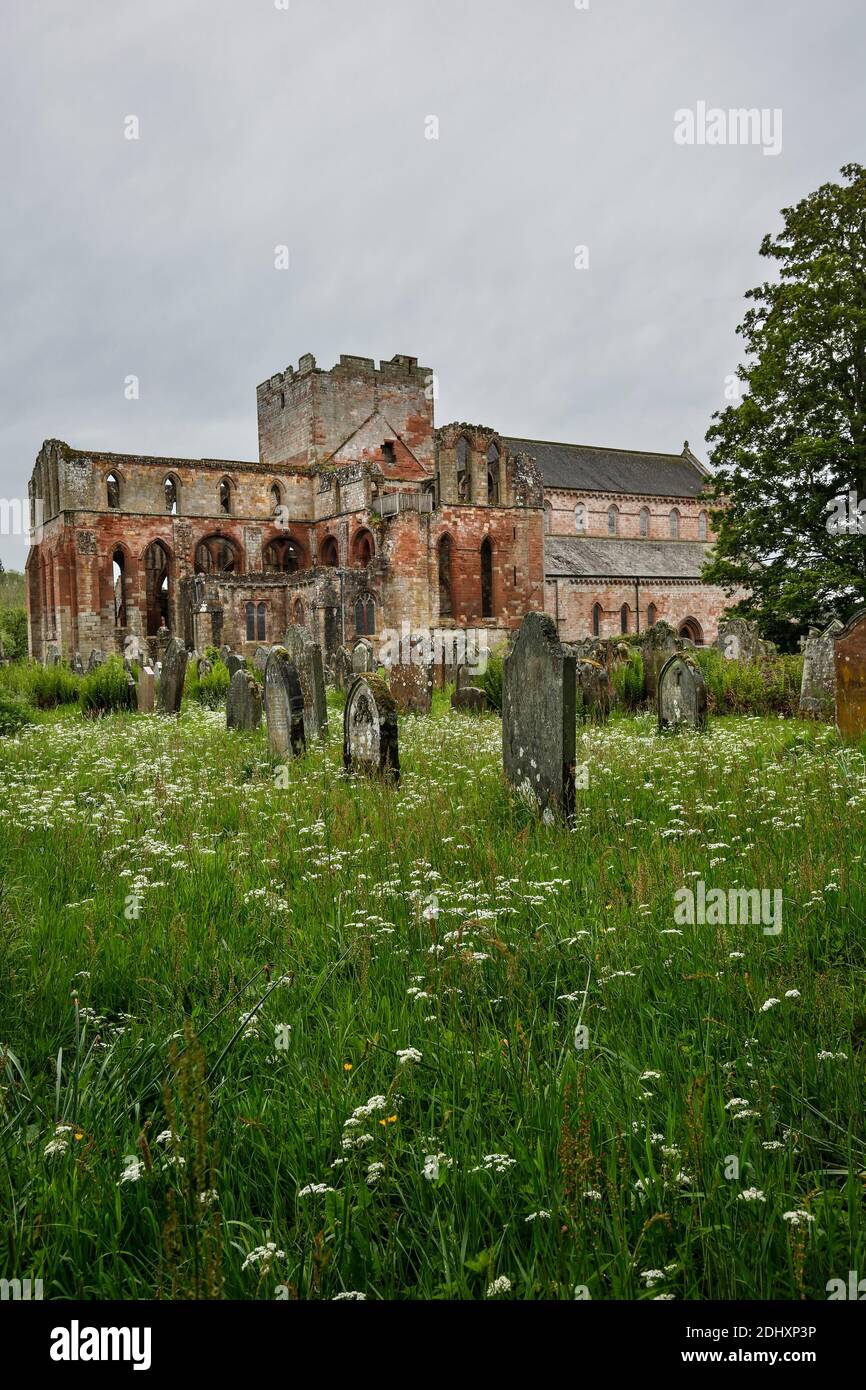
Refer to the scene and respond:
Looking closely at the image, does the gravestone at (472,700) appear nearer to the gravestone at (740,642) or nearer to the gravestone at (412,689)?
the gravestone at (412,689)

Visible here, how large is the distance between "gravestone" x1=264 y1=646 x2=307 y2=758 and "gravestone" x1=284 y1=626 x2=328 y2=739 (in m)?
1.86

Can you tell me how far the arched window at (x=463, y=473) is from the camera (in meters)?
37.8

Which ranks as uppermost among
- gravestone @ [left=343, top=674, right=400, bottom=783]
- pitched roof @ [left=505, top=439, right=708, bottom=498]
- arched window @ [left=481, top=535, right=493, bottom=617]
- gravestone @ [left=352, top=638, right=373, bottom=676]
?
pitched roof @ [left=505, top=439, right=708, bottom=498]

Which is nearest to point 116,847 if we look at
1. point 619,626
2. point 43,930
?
point 43,930

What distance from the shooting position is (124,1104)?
8.68ft

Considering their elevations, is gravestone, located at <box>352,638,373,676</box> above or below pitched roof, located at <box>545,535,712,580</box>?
below

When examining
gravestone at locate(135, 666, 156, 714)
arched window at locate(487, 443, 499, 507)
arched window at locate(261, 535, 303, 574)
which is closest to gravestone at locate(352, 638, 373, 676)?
gravestone at locate(135, 666, 156, 714)

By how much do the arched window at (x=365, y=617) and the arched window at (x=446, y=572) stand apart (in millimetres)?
3531

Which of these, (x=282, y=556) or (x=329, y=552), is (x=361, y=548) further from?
(x=282, y=556)

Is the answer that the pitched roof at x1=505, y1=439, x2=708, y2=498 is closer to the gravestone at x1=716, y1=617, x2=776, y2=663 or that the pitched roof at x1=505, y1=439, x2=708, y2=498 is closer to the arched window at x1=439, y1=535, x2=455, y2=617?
the arched window at x1=439, y1=535, x2=455, y2=617

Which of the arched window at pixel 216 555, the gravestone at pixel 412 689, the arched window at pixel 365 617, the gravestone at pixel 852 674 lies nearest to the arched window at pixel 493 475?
the arched window at pixel 365 617

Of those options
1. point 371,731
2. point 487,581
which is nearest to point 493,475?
point 487,581

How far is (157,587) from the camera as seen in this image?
46500 mm

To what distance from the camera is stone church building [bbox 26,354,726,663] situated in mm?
36875
